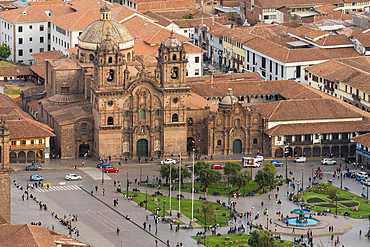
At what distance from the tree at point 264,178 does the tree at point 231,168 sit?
4.63m

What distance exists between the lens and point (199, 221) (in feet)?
568

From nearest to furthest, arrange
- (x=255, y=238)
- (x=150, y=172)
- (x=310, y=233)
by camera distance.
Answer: (x=255, y=238) < (x=310, y=233) < (x=150, y=172)

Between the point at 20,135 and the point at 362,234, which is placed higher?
the point at 20,135

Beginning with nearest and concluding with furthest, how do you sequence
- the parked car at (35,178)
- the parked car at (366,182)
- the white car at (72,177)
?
the parked car at (366,182), the parked car at (35,178), the white car at (72,177)

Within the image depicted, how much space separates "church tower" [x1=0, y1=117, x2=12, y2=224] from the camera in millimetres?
155375

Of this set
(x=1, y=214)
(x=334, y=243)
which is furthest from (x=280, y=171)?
(x=1, y=214)

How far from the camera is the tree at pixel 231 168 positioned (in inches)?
7441

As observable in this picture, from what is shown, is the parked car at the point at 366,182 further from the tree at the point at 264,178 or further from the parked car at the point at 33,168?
the parked car at the point at 33,168

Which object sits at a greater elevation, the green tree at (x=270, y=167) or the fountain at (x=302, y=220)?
the green tree at (x=270, y=167)

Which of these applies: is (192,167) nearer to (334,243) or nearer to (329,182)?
(329,182)

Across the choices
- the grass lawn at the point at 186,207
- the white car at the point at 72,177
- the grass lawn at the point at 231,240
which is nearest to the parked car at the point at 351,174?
the grass lawn at the point at 186,207

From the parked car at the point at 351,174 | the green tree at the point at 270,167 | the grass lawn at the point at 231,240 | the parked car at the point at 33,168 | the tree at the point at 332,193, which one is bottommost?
the grass lawn at the point at 231,240

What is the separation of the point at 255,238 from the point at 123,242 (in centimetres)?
2157

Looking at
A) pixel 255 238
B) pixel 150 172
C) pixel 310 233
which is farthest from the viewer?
pixel 150 172
